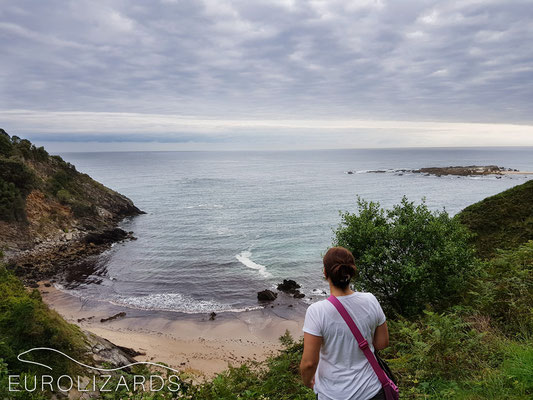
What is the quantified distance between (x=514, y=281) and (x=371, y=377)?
10112 mm

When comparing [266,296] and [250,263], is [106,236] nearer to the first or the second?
[250,263]

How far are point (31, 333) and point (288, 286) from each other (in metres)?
23.0

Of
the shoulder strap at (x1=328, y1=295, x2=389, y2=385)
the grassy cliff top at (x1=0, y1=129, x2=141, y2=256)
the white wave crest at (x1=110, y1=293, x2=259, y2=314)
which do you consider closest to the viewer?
the shoulder strap at (x1=328, y1=295, x2=389, y2=385)

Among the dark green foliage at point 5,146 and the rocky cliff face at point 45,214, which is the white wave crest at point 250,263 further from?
the dark green foliage at point 5,146

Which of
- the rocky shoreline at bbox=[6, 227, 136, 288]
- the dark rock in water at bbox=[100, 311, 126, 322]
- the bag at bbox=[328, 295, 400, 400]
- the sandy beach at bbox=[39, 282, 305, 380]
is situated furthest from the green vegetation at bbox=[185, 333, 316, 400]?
the rocky shoreline at bbox=[6, 227, 136, 288]

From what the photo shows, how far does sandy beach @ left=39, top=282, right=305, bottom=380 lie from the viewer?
21562 millimetres

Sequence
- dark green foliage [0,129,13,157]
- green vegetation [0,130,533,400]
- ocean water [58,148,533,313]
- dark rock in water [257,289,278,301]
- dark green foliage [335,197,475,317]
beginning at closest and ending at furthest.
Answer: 1. green vegetation [0,130,533,400]
2. dark green foliage [335,197,475,317]
3. dark rock in water [257,289,278,301]
4. ocean water [58,148,533,313]
5. dark green foliage [0,129,13,157]

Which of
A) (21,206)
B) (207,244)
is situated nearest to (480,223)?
(207,244)

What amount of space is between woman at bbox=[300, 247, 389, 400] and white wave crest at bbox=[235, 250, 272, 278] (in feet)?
105

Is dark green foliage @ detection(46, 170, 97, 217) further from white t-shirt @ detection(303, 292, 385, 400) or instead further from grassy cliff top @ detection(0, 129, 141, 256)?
white t-shirt @ detection(303, 292, 385, 400)

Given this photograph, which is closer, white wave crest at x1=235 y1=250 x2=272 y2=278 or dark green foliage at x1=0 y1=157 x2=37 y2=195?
white wave crest at x1=235 y1=250 x2=272 y2=278

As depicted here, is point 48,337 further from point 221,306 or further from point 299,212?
point 299,212

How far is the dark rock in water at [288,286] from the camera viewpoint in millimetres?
31856

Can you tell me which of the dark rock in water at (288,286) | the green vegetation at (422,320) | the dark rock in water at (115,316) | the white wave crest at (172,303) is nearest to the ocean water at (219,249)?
the white wave crest at (172,303)
